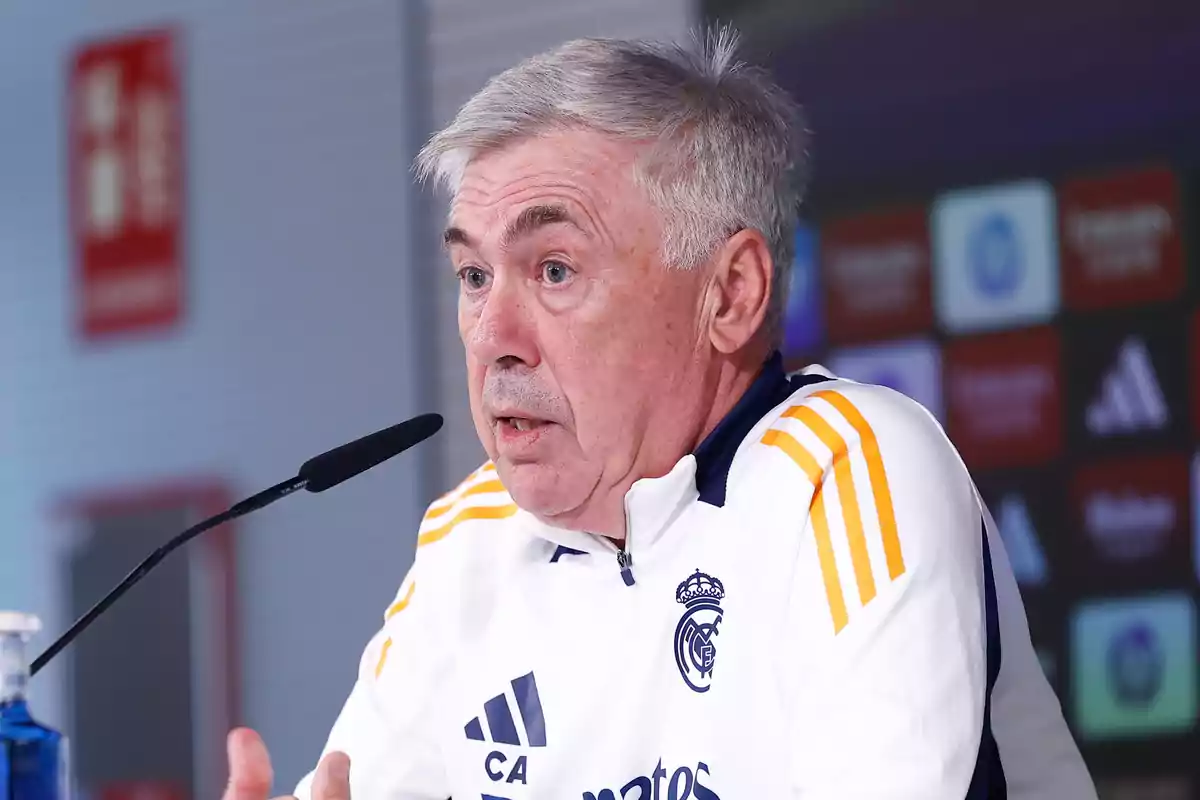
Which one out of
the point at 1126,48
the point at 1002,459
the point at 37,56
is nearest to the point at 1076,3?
the point at 1126,48

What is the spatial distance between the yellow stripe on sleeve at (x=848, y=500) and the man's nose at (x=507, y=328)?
0.26 meters

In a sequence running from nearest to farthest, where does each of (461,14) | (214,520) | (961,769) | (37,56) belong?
(961,769) → (214,520) → (461,14) → (37,56)

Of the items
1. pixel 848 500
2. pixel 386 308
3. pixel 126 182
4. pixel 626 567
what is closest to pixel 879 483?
pixel 848 500

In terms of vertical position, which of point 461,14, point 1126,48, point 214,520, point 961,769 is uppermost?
point 461,14

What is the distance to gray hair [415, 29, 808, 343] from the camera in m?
1.41

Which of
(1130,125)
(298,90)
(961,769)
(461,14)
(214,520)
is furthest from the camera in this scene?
(298,90)

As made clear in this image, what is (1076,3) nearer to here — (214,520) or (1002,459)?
(1002,459)

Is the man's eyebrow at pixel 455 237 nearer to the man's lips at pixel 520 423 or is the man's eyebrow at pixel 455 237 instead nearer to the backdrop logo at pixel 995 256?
the man's lips at pixel 520 423

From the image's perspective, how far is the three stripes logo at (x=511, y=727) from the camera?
1.46 metres

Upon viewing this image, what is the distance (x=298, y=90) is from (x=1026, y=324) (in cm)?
221

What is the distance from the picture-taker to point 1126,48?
2.49 m

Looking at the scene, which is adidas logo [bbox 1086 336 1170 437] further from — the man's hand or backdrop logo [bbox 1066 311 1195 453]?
the man's hand

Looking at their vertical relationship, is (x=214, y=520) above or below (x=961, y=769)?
above

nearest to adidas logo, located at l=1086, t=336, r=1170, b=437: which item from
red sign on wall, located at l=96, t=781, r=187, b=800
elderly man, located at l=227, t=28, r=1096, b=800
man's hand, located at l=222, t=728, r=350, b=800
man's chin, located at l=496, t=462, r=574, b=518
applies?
elderly man, located at l=227, t=28, r=1096, b=800
